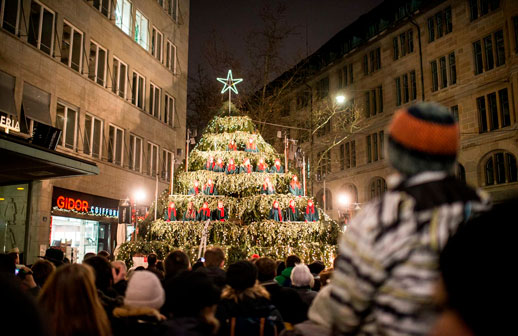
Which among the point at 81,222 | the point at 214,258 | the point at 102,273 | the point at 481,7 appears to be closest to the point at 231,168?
the point at 214,258

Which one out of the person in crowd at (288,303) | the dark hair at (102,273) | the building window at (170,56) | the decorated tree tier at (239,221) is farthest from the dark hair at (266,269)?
the building window at (170,56)

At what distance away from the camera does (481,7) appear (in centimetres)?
3019

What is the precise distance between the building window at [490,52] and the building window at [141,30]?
66.0ft

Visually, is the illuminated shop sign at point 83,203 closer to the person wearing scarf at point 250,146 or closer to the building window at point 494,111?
the person wearing scarf at point 250,146

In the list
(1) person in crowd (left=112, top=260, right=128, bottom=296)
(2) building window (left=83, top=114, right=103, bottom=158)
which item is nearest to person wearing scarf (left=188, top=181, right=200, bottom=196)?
(1) person in crowd (left=112, top=260, right=128, bottom=296)

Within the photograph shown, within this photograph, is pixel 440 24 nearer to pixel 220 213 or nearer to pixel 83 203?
pixel 83 203

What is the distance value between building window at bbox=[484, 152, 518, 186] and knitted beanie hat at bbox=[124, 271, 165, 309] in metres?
27.9

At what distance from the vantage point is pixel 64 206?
19766mm

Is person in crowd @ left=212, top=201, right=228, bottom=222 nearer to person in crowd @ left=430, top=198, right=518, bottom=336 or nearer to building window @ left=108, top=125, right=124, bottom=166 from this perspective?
building window @ left=108, top=125, right=124, bottom=166

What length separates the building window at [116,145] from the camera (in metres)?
23.5

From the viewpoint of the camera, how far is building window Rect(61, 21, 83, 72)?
2055 cm

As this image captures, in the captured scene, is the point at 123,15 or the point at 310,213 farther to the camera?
the point at 123,15

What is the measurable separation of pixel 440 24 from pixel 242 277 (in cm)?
3360

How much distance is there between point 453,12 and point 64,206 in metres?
27.0
